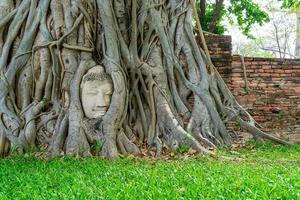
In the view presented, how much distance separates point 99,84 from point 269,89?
12.3 ft

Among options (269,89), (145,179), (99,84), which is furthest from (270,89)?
(145,179)

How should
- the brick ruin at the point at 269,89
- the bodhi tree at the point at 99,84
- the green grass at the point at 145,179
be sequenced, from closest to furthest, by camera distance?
1. the green grass at the point at 145,179
2. the bodhi tree at the point at 99,84
3. the brick ruin at the point at 269,89

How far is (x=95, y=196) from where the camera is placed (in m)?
2.48

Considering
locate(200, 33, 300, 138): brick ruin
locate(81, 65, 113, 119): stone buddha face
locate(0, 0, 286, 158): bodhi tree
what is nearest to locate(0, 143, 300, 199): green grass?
locate(0, 0, 286, 158): bodhi tree

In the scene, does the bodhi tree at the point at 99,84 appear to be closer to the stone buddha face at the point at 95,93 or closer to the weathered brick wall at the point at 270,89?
the stone buddha face at the point at 95,93

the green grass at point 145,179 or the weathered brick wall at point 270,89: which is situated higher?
the weathered brick wall at point 270,89

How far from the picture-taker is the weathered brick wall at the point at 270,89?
7285 mm

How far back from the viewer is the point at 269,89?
744 centimetres

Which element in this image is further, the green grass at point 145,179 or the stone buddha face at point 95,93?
the stone buddha face at point 95,93

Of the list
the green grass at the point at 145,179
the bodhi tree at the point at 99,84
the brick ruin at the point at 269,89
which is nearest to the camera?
the green grass at the point at 145,179

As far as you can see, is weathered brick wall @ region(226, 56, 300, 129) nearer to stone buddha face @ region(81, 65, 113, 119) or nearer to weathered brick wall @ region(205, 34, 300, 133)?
weathered brick wall @ region(205, 34, 300, 133)

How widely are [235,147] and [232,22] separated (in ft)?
24.6

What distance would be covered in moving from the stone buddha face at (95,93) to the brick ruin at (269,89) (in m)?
2.87

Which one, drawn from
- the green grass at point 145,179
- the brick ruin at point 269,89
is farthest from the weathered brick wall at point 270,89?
the green grass at point 145,179
